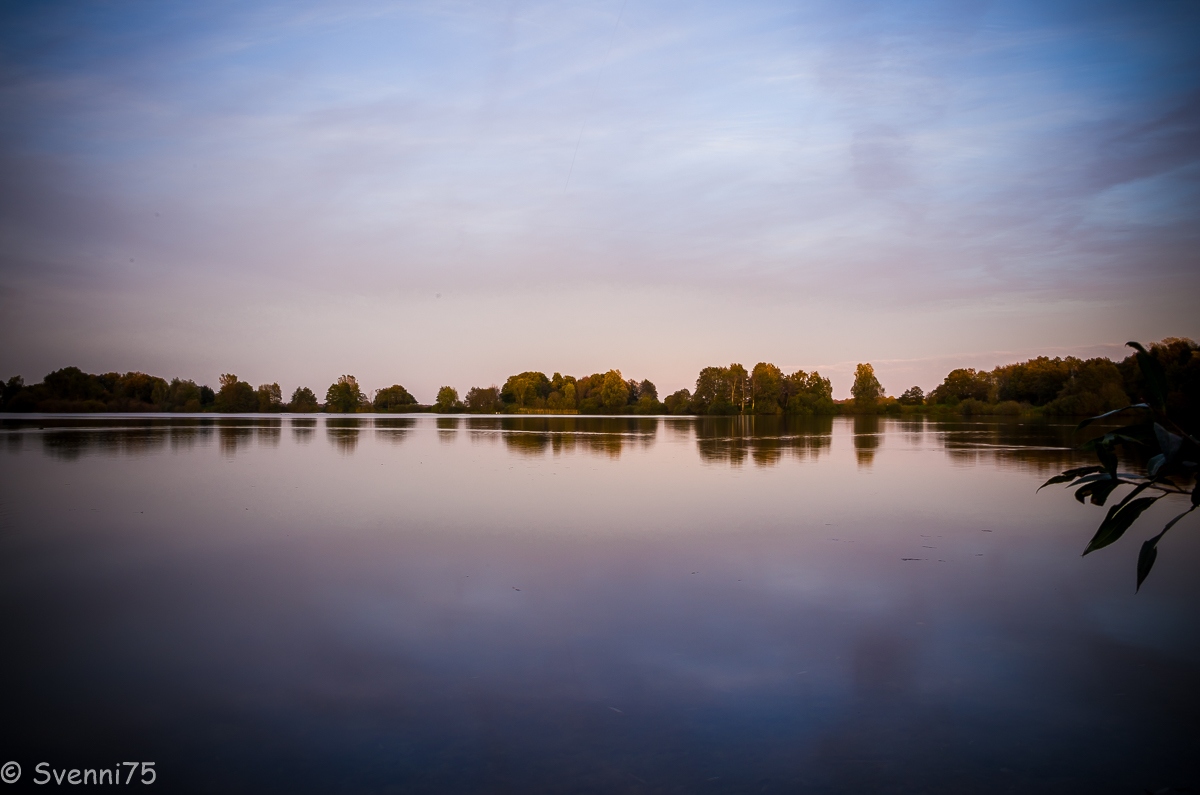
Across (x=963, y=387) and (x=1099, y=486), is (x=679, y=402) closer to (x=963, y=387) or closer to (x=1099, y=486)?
(x=963, y=387)

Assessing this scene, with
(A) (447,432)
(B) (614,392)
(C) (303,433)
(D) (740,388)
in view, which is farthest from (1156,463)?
(B) (614,392)

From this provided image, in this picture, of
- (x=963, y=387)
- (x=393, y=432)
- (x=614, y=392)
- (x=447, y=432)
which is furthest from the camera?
(x=614, y=392)

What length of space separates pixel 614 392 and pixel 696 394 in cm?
1596

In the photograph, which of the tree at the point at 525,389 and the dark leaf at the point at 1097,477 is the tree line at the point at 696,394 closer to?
the tree at the point at 525,389

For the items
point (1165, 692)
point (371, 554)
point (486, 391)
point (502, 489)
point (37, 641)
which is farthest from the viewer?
point (486, 391)

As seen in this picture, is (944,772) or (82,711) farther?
(82,711)

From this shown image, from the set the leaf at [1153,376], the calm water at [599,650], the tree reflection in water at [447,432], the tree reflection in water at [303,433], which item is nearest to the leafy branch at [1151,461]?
the leaf at [1153,376]

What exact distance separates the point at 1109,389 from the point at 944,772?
67314 millimetres

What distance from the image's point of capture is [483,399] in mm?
133250

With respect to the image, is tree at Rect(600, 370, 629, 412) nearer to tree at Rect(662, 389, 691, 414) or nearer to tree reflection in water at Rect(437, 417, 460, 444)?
tree at Rect(662, 389, 691, 414)

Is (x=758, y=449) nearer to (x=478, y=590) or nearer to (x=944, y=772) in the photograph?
(x=478, y=590)

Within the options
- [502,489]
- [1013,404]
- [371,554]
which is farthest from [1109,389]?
[371,554]

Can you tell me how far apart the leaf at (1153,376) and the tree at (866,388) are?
4701 inches

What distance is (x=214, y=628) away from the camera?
16.6ft
